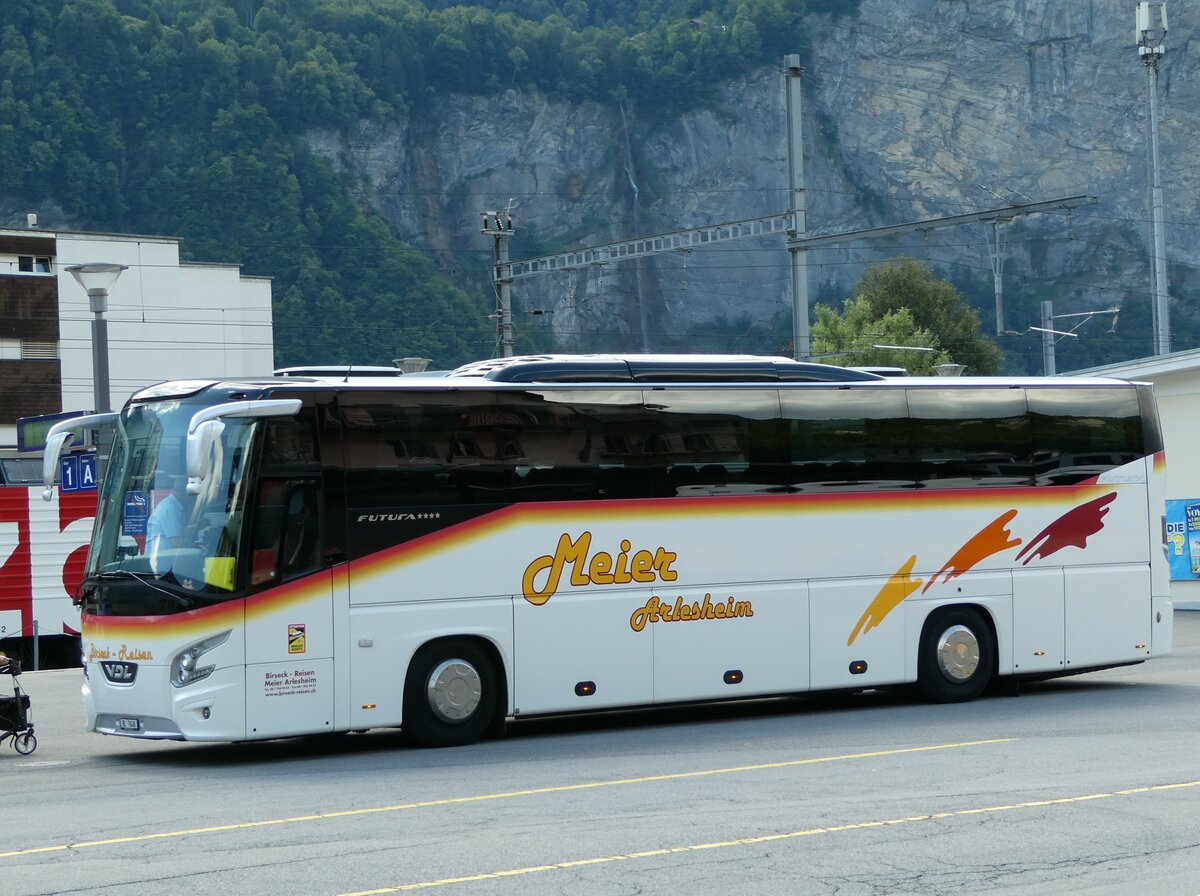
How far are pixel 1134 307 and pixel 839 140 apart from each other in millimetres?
29813

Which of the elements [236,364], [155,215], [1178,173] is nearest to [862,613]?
[236,364]

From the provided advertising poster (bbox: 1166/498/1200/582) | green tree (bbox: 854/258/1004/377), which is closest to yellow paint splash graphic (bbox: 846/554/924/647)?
advertising poster (bbox: 1166/498/1200/582)

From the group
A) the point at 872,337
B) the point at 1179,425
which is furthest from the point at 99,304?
the point at 872,337

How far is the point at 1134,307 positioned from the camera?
14288cm

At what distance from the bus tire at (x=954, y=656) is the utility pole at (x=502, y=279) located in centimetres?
2004

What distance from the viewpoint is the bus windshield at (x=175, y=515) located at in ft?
44.3

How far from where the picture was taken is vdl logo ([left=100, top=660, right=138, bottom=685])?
44.9ft

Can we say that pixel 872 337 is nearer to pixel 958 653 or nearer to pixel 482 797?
pixel 958 653

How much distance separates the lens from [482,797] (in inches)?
455

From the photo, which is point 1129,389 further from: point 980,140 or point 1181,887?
point 980,140

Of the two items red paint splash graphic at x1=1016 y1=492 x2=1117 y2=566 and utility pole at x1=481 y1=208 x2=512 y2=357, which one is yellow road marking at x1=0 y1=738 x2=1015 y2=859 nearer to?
red paint splash graphic at x1=1016 y1=492 x2=1117 y2=566

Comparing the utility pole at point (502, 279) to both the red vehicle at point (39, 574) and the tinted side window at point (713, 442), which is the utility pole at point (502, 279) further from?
the tinted side window at point (713, 442)

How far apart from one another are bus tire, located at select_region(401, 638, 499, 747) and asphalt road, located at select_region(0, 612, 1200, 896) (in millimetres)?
265

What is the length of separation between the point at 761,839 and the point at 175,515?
6002 millimetres
